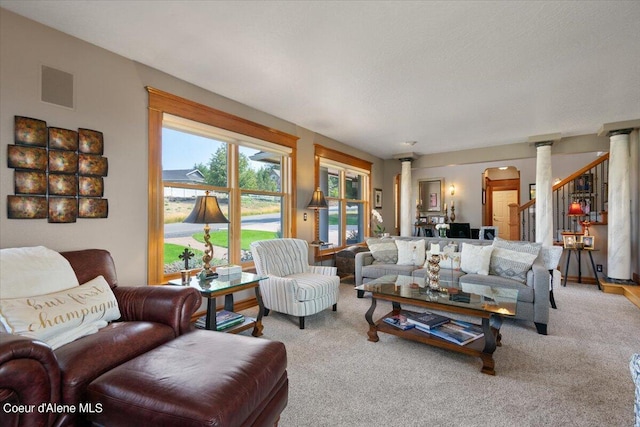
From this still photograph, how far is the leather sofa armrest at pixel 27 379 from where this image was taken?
3.62 ft

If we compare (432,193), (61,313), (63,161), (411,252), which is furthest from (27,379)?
(432,193)

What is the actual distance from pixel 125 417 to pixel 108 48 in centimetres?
284

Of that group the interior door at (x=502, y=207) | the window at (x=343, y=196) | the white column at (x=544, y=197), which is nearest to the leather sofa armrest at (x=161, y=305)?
the window at (x=343, y=196)

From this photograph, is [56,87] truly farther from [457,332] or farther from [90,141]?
[457,332]

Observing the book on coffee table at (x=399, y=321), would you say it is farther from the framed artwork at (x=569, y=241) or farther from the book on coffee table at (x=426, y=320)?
the framed artwork at (x=569, y=241)

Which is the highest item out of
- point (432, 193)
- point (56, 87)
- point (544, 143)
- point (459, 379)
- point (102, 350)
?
point (544, 143)

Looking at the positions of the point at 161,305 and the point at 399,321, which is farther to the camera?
the point at 399,321

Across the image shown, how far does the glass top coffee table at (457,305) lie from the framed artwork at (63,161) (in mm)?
2774

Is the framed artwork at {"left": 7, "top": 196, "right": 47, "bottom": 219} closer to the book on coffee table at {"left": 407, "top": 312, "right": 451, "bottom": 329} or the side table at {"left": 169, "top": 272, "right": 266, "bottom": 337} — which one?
the side table at {"left": 169, "top": 272, "right": 266, "bottom": 337}

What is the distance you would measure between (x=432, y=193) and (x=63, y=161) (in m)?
8.02

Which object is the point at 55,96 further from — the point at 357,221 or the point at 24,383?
the point at 357,221

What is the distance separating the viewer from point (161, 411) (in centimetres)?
113

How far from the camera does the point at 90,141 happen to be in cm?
250

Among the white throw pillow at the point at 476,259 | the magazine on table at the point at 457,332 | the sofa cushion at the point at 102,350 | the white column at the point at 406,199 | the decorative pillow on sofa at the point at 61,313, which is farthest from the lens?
the white column at the point at 406,199
